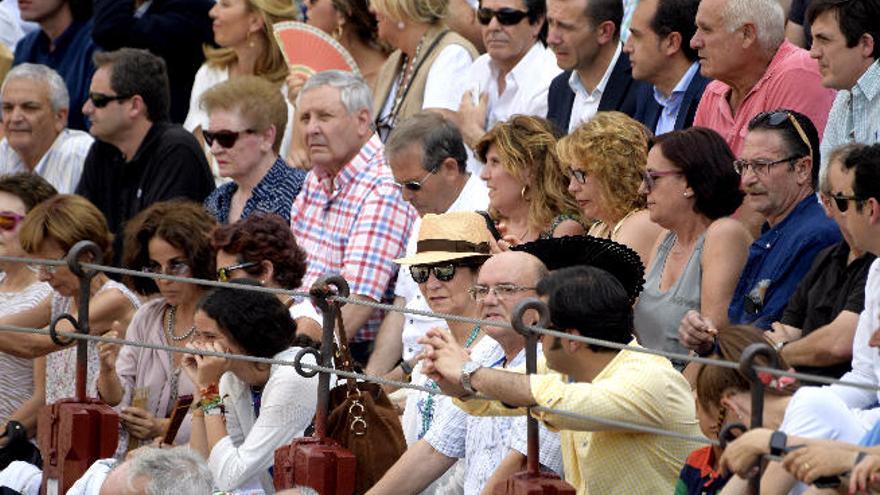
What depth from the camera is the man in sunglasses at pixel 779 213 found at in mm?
7309

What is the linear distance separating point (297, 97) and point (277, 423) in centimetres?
329

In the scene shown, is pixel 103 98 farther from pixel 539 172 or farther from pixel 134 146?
pixel 539 172

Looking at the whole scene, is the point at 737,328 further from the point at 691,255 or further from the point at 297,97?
the point at 297,97

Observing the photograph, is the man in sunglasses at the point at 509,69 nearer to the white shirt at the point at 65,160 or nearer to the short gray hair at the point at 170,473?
the white shirt at the point at 65,160

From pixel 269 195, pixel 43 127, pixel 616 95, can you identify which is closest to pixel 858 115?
pixel 616 95

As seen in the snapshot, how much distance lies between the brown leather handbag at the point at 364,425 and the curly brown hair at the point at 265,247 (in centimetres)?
150

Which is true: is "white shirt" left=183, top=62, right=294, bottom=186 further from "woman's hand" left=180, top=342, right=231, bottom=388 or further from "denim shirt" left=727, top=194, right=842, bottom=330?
"denim shirt" left=727, top=194, right=842, bottom=330

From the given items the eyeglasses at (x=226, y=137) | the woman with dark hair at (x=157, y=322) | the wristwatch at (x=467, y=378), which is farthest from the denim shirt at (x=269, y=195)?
the wristwatch at (x=467, y=378)

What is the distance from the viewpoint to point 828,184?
6.84m

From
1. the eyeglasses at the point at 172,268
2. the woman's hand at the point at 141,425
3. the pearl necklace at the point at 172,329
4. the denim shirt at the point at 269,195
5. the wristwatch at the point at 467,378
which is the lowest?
the woman's hand at the point at 141,425

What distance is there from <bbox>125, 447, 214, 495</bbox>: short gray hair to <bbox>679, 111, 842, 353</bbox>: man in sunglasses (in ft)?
6.50

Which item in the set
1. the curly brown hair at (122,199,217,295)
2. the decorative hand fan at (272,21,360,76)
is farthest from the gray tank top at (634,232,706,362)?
the decorative hand fan at (272,21,360,76)

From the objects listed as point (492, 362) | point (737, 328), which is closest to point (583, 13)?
point (492, 362)

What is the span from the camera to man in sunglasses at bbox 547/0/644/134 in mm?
9289
